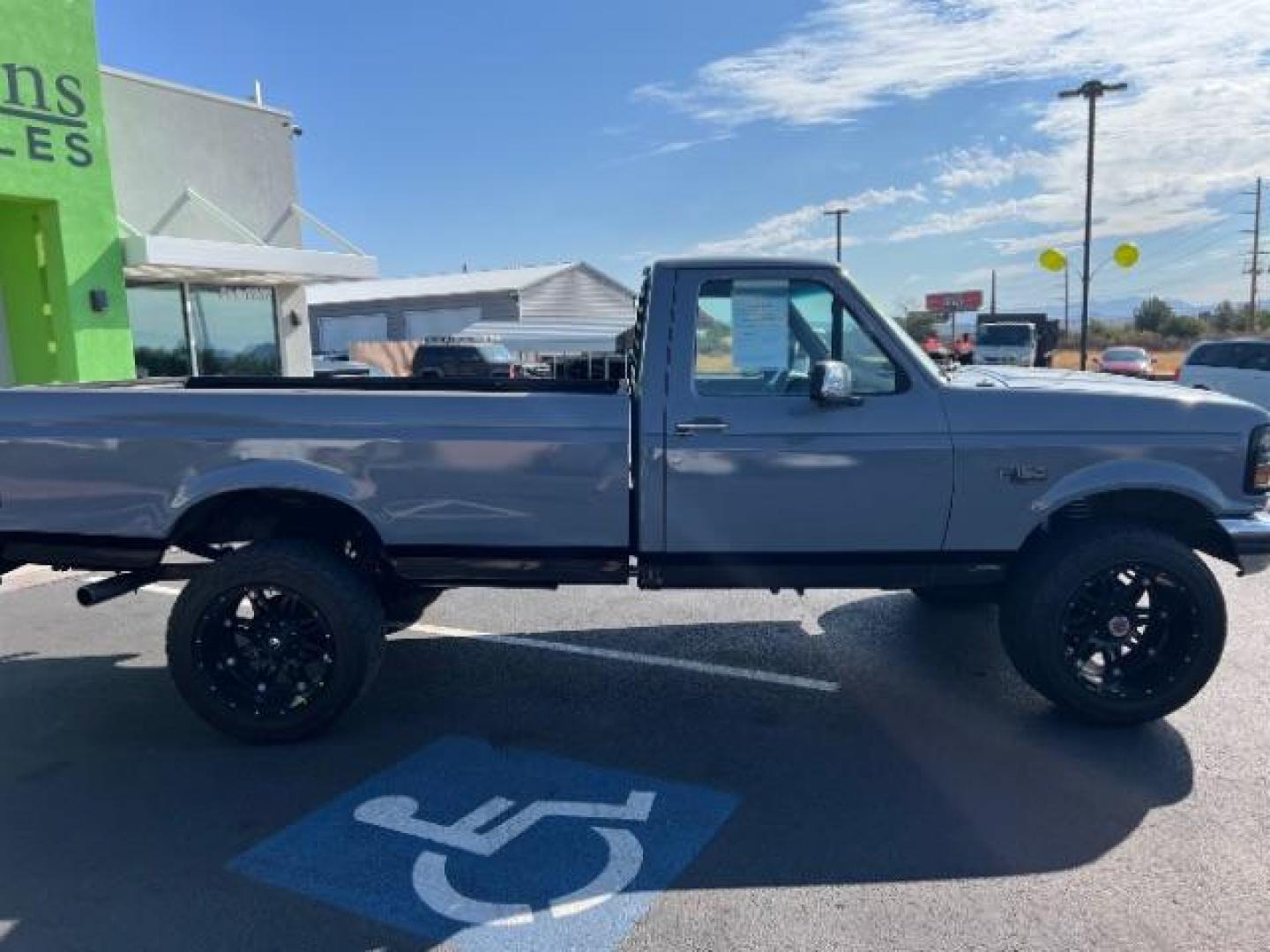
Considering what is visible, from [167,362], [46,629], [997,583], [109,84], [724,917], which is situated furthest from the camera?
[167,362]

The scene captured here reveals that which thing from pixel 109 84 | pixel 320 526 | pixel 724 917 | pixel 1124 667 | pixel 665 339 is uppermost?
pixel 109 84

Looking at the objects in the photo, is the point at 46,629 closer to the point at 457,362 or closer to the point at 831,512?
the point at 831,512

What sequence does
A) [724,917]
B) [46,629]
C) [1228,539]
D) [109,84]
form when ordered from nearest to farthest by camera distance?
[724,917] → [1228,539] → [46,629] → [109,84]

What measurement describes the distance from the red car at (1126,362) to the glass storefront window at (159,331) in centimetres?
Answer: 2637

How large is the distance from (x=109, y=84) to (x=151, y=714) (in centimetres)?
1193

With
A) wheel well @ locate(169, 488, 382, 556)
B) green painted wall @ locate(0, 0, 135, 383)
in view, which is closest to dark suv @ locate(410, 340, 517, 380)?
green painted wall @ locate(0, 0, 135, 383)

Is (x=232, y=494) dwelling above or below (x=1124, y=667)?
above

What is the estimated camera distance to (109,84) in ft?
42.3

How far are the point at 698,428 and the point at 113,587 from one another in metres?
2.86

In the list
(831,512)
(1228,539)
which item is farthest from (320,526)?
(1228,539)

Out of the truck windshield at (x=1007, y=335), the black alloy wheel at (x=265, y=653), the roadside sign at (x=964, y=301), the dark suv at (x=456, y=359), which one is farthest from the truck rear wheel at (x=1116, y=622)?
the roadside sign at (x=964, y=301)

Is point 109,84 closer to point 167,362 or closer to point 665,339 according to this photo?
point 167,362

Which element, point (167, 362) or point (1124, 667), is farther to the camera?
point (167, 362)

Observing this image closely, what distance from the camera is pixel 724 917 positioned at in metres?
2.86
